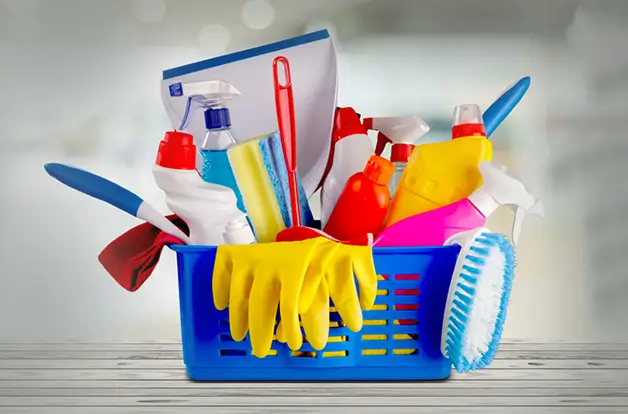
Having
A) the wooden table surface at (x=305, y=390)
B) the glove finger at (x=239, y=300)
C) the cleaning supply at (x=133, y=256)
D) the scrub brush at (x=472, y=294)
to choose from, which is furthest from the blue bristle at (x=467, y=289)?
the cleaning supply at (x=133, y=256)

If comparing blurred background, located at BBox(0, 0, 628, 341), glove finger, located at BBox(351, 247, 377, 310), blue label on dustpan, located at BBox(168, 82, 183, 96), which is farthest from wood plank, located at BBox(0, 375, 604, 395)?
blurred background, located at BBox(0, 0, 628, 341)

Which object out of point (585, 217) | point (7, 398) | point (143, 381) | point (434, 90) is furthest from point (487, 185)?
point (585, 217)

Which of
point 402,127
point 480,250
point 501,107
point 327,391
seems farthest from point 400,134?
point 327,391

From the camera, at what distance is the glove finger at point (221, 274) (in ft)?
2.33

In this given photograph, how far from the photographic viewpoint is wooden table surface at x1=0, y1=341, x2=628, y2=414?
26.7 inches

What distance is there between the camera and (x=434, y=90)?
168 centimetres

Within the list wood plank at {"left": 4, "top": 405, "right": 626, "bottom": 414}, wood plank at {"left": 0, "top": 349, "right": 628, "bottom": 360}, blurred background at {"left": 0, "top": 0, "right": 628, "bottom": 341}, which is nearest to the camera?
wood plank at {"left": 4, "top": 405, "right": 626, "bottom": 414}

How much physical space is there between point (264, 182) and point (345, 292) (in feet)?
0.58

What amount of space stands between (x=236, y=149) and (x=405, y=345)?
0.90 feet

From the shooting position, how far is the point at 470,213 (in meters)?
0.72

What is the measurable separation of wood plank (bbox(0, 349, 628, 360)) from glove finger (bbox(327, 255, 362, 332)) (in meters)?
0.29

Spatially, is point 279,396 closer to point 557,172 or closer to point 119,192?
point 119,192

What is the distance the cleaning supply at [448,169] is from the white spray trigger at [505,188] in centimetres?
3

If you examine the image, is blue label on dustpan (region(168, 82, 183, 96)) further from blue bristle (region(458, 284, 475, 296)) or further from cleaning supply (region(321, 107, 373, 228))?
blue bristle (region(458, 284, 475, 296))
